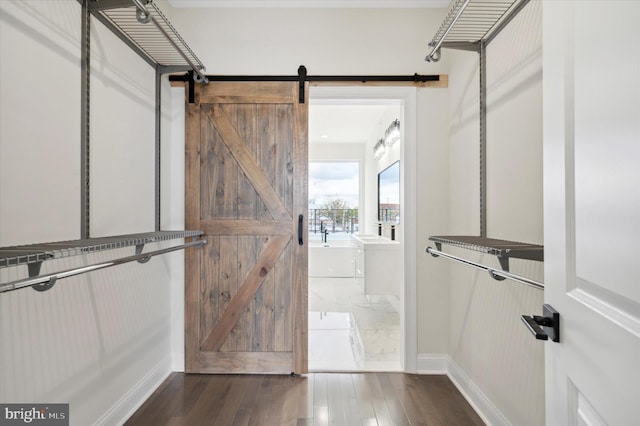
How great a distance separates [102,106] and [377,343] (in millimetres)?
2796

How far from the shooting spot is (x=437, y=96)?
2688 mm

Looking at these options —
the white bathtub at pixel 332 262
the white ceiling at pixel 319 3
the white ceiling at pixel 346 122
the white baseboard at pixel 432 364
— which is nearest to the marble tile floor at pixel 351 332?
the white baseboard at pixel 432 364

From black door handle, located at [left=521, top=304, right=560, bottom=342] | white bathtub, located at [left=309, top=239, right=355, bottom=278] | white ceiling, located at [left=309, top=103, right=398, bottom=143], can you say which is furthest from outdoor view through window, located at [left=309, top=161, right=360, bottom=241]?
black door handle, located at [left=521, top=304, right=560, bottom=342]

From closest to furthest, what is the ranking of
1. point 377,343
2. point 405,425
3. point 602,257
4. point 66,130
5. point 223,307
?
point 602,257
point 66,130
point 405,425
point 223,307
point 377,343

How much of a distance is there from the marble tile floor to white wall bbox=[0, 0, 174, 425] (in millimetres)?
1392

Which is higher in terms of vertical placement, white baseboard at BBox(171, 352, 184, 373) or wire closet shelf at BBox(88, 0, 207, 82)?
wire closet shelf at BBox(88, 0, 207, 82)

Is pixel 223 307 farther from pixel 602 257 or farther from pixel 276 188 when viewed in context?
pixel 602 257

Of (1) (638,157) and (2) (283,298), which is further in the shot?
(2) (283,298)

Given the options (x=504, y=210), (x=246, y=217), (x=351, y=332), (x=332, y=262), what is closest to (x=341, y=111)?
(x=332, y=262)

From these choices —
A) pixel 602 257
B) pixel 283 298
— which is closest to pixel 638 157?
pixel 602 257

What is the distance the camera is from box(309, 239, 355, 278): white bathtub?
21.1 ft

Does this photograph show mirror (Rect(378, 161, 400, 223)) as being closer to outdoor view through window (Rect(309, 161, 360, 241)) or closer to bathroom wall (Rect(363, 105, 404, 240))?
bathroom wall (Rect(363, 105, 404, 240))

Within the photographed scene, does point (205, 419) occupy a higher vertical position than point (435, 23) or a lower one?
lower

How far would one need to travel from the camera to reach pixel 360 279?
459 centimetres
